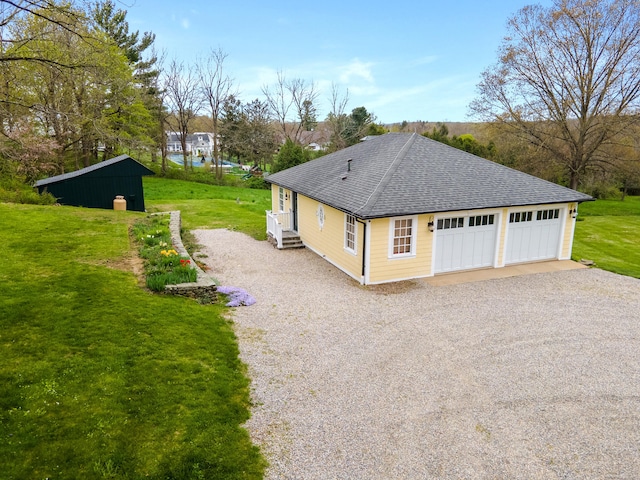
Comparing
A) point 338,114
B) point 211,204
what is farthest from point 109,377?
point 338,114

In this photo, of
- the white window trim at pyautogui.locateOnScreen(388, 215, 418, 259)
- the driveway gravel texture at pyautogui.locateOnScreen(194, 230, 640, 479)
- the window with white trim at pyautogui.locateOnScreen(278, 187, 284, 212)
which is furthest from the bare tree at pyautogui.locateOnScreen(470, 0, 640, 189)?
the white window trim at pyautogui.locateOnScreen(388, 215, 418, 259)

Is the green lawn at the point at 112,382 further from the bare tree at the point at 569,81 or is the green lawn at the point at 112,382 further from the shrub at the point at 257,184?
the shrub at the point at 257,184

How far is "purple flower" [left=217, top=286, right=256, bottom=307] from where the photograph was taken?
34.0ft

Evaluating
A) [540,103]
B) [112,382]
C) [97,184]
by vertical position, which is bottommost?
[112,382]

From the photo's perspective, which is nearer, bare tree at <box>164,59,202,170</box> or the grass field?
the grass field

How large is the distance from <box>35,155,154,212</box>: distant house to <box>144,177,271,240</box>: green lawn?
2.79 metres

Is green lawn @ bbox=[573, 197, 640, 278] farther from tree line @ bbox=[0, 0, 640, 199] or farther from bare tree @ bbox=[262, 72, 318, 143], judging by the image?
bare tree @ bbox=[262, 72, 318, 143]

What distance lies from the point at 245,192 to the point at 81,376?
30.3 m

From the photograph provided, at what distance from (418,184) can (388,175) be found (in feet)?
3.17

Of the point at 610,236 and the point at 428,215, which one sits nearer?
the point at 428,215

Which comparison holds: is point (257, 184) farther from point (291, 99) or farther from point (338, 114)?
point (338, 114)

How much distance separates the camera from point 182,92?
42.7 metres

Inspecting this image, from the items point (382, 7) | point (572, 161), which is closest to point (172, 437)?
point (382, 7)

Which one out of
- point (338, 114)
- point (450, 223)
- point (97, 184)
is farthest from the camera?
point (338, 114)
